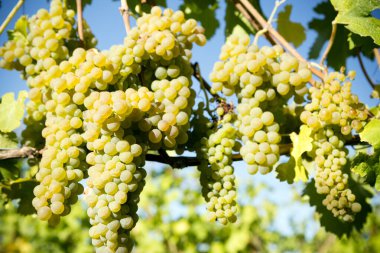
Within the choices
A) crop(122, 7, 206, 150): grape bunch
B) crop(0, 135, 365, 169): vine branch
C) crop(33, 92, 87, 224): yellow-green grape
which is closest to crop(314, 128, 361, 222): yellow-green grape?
crop(0, 135, 365, 169): vine branch

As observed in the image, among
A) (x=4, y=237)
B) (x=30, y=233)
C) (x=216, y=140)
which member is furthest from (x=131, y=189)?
(x=4, y=237)

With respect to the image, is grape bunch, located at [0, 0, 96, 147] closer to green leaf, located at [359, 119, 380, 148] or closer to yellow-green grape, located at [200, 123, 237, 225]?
yellow-green grape, located at [200, 123, 237, 225]

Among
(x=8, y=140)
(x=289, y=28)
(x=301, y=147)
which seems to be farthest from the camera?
(x=289, y=28)

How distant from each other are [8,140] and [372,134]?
1.08m

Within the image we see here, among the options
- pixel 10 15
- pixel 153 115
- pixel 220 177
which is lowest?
pixel 220 177

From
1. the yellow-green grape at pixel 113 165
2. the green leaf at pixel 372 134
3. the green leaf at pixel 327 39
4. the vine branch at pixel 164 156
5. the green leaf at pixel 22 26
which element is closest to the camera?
the yellow-green grape at pixel 113 165

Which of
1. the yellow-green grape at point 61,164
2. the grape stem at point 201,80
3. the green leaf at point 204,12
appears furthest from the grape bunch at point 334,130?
the green leaf at point 204,12

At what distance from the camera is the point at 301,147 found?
0.96m

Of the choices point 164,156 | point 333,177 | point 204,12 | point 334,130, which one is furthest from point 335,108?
point 204,12

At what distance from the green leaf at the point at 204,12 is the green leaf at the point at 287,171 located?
2.84ft

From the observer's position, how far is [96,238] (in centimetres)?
74

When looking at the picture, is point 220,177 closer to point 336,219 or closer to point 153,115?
point 153,115

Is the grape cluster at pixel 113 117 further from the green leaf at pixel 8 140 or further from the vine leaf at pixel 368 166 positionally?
Result: the vine leaf at pixel 368 166

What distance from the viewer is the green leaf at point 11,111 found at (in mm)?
1100
